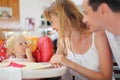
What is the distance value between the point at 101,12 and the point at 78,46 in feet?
1.97

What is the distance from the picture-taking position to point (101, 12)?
3.21 feet

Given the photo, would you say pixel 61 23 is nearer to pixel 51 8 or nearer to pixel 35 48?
pixel 51 8

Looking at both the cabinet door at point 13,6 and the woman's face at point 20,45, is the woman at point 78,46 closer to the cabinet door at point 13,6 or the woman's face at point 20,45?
the woman's face at point 20,45

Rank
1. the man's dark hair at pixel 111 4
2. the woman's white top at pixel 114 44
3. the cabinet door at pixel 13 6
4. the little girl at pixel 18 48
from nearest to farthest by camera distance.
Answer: the man's dark hair at pixel 111 4 < the woman's white top at pixel 114 44 < the little girl at pixel 18 48 < the cabinet door at pixel 13 6

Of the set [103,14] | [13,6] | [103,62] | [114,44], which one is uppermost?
[13,6]

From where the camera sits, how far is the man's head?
95cm

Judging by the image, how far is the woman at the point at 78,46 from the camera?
4.54 feet

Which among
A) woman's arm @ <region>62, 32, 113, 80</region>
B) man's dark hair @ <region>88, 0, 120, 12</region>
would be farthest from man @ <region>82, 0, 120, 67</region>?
woman's arm @ <region>62, 32, 113, 80</region>

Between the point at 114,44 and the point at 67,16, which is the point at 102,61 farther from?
the point at 67,16

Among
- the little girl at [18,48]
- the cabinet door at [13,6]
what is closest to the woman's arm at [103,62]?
the little girl at [18,48]

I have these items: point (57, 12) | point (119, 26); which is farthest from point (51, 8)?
point (119, 26)

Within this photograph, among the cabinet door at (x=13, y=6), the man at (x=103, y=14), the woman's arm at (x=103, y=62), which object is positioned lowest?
the woman's arm at (x=103, y=62)

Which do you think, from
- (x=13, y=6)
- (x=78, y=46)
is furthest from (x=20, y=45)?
(x=13, y=6)

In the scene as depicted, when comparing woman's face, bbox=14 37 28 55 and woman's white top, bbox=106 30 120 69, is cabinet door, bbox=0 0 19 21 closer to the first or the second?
woman's face, bbox=14 37 28 55
